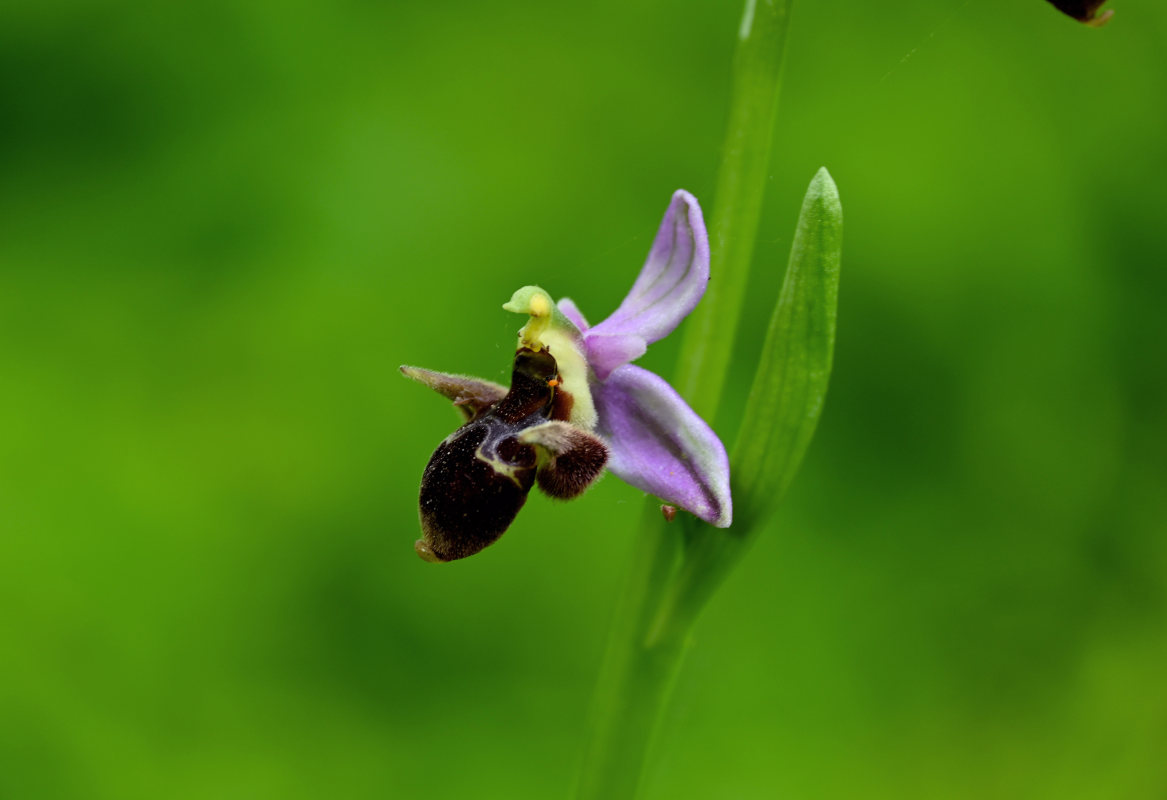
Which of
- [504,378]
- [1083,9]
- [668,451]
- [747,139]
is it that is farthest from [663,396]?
[504,378]

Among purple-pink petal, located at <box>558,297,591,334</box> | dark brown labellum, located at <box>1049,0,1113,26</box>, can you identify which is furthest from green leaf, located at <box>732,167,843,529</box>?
dark brown labellum, located at <box>1049,0,1113,26</box>

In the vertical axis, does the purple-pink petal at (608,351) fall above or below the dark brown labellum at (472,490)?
above

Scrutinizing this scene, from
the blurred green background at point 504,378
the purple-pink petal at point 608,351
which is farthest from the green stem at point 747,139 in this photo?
the blurred green background at point 504,378

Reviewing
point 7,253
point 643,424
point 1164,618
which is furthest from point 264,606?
point 1164,618

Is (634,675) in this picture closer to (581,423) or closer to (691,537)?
(691,537)

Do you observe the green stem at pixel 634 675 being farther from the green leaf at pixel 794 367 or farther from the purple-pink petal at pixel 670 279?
the purple-pink petal at pixel 670 279

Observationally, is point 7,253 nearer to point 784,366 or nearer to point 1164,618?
point 784,366

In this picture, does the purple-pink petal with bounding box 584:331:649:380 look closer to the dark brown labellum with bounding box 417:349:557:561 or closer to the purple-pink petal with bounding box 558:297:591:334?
the purple-pink petal with bounding box 558:297:591:334
